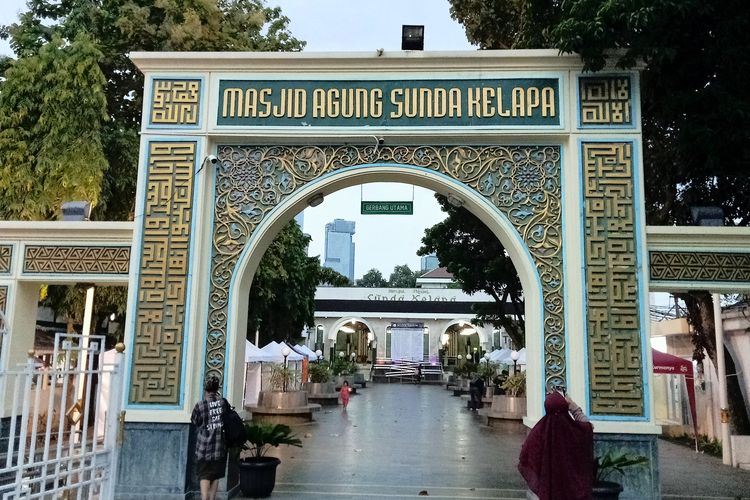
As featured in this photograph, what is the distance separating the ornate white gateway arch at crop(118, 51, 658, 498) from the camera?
6160mm

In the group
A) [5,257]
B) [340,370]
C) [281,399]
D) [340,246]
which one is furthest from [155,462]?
[340,246]

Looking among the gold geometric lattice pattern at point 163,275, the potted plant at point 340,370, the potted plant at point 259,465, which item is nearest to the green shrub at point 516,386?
the potted plant at point 259,465

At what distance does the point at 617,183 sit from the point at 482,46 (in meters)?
6.27

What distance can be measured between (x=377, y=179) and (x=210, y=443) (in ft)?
10.2

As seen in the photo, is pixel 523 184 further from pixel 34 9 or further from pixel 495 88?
pixel 34 9

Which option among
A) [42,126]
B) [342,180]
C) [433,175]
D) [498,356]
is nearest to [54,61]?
[42,126]

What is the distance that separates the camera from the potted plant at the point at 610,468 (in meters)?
5.47

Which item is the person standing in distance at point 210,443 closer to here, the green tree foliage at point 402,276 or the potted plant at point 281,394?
the potted plant at point 281,394

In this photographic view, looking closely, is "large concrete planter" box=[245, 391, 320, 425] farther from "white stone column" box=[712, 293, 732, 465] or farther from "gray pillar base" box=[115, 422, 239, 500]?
→ "gray pillar base" box=[115, 422, 239, 500]

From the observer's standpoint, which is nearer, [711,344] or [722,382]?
[722,382]

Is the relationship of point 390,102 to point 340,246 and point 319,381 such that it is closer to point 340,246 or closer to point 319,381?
point 319,381

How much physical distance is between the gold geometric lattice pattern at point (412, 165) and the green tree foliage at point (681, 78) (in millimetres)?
1250

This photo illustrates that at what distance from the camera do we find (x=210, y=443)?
17.9 feet

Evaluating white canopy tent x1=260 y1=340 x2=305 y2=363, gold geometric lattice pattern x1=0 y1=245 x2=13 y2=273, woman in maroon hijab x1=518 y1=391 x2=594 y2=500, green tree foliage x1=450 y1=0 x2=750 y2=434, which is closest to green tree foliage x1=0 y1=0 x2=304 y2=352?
gold geometric lattice pattern x1=0 y1=245 x2=13 y2=273
